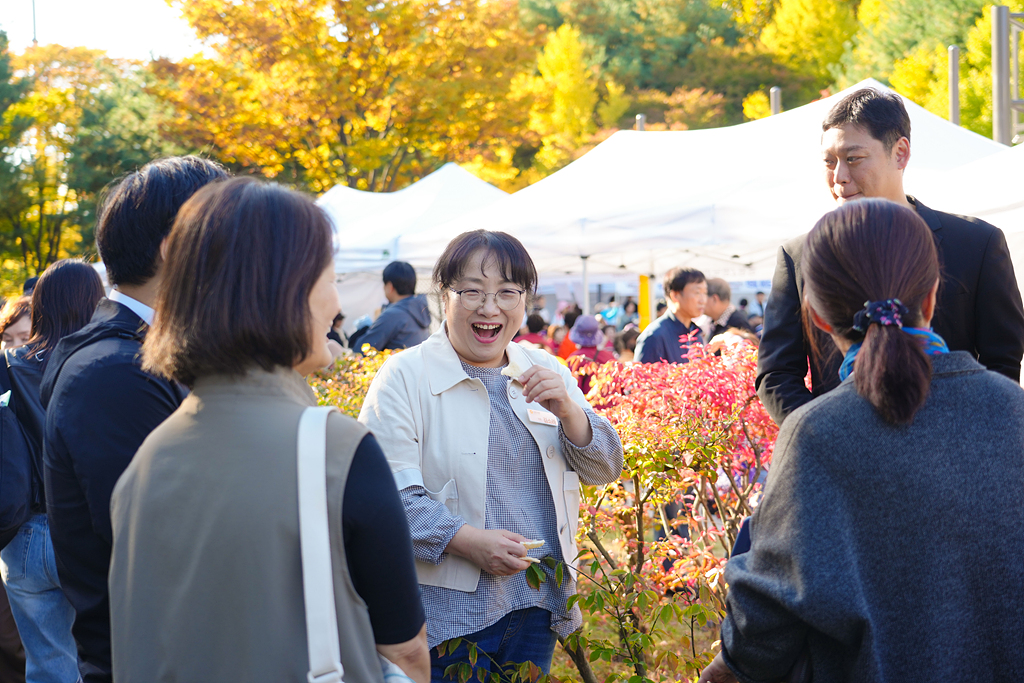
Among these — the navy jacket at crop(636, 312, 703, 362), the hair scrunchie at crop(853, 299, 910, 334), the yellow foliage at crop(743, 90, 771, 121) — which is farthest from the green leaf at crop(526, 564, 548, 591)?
the yellow foliage at crop(743, 90, 771, 121)

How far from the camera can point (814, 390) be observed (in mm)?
2227

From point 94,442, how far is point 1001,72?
10.5 m

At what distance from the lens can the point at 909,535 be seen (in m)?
1.33

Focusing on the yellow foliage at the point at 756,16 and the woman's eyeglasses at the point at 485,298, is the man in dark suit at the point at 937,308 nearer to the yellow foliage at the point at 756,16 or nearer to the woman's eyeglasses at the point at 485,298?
the woman's eyeglasses at the point at 485,298

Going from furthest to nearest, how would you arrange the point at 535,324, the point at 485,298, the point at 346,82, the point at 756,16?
the point at 756,16, the point at 346,82, the point at 535,324, the point at 485,298

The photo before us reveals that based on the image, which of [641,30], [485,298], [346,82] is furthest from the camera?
[641,30]

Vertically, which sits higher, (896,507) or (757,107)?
(757,107)

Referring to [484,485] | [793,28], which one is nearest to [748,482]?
[484,485]

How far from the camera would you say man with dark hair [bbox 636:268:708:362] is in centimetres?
544

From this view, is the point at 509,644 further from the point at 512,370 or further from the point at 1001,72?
the point at 1001,72

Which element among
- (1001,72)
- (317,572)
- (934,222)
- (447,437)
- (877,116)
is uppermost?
(1001,72)

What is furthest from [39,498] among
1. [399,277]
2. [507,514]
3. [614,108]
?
[614,108]

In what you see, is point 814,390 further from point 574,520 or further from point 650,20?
point 650,20

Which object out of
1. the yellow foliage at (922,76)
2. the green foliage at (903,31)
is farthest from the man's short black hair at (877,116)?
the green foliage at (903,31)
